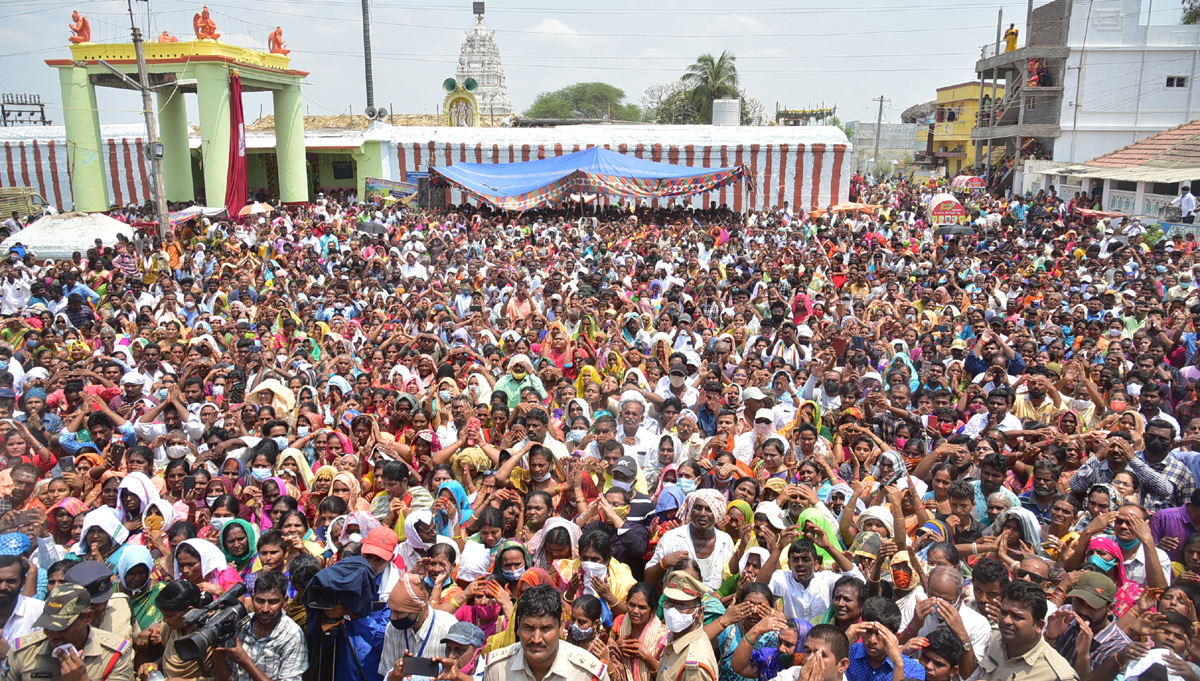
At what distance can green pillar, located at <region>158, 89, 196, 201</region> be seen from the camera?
2561 cm

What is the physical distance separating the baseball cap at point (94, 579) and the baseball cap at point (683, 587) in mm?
2253

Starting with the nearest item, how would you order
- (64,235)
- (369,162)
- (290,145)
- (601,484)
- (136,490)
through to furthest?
(136,490) < (601,484) < (64,235) < (290,145) < (369,162)

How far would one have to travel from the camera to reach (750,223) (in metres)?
19.4

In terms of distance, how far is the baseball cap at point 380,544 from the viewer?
12.2 feet

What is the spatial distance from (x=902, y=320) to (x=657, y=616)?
5846 mm

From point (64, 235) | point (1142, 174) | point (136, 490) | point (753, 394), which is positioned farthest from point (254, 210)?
point (1142, 174)

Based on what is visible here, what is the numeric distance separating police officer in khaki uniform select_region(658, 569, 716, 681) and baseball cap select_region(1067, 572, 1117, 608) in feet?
4.73

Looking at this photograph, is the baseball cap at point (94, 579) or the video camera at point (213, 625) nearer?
the video camera at point (213, 625)

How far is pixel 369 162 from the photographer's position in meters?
27.8

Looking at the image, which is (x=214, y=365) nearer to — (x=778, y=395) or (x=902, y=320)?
(x=778, y=395)

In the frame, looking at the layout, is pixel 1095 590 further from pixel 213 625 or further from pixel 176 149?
pixel 176 149

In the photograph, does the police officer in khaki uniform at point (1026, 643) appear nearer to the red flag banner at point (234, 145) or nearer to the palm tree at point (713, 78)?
the red flag banner at point (234, 145)

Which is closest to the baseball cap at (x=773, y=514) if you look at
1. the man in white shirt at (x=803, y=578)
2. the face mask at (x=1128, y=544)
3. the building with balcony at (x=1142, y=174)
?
the man in white shirt at (x=803, y=578)

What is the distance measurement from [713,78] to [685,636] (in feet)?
143
